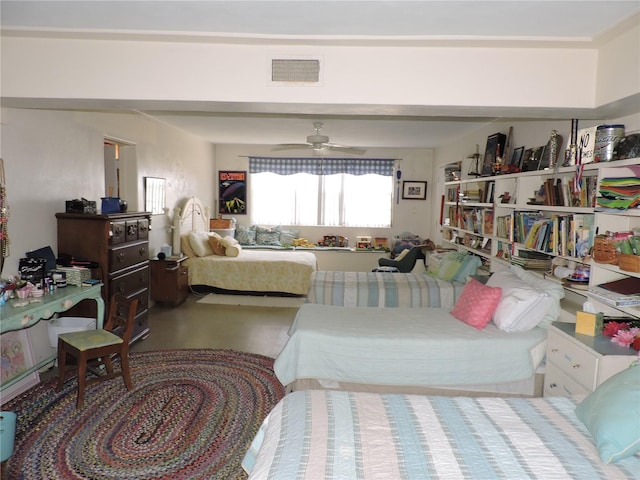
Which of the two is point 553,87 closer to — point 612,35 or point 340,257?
point 612,35

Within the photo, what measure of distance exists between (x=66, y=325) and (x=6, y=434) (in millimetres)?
1594

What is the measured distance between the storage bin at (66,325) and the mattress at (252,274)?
2.31 m

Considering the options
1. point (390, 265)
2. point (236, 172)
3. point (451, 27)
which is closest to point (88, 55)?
point (451, 27)

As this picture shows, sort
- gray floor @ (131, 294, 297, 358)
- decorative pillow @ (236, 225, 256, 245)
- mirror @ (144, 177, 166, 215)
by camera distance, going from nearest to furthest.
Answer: gray floor @ (131, 294, 297, 358) < mirror @ (144, 177, 166, 215) < decorative pillow @ (236, 225, 256, 245)

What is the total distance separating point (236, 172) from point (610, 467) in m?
7.29

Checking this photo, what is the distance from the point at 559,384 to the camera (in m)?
2.44

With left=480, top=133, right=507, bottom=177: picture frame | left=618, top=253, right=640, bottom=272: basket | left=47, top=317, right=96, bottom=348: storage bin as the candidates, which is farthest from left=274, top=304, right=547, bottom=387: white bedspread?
left=480, top=133, right=507, bottom=177: picture frame

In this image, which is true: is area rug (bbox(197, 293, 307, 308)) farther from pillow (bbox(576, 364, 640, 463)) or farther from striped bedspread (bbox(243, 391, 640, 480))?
pillow (bbox(576, 364, 640, 463))

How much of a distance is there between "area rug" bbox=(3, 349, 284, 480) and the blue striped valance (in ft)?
16.3

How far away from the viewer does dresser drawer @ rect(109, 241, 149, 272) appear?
3615 mm

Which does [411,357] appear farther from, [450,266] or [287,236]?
[287,236]

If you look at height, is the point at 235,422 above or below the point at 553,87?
below

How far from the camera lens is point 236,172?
26.1 ft

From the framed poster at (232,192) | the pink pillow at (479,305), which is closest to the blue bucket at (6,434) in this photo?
the pink pillow at (479,305)
